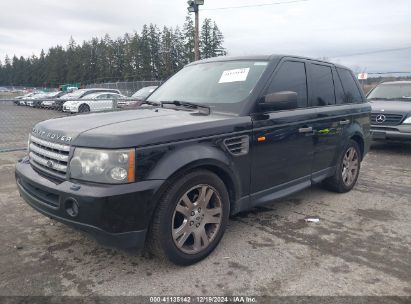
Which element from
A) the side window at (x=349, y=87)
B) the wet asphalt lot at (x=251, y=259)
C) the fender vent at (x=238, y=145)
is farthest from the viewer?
the side window at (x=349, y=87)

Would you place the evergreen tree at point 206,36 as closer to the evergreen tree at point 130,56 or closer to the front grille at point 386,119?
the evergreen tree at point 130,56

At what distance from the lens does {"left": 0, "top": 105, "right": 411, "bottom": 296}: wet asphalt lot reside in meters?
2.75

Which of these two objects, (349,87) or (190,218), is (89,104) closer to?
(349,87)

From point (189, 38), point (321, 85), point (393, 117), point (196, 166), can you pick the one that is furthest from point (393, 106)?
point (189, 38)

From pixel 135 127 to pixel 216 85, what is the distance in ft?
4.46

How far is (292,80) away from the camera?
4.04m

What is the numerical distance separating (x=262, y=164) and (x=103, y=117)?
161 cm

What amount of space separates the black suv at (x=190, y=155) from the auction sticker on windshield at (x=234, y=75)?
0.01 meters

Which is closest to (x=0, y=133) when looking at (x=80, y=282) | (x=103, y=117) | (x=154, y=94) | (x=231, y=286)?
(x=154, y=94)

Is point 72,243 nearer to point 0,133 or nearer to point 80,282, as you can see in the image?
point 80,282

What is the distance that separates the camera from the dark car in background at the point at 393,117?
25.9ft

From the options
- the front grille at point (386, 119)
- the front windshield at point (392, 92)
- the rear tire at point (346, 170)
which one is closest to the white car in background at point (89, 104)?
the rear tire at point (346, 170)

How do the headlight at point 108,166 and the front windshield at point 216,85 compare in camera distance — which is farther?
the front windshield at point 216,85

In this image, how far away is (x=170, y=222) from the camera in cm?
281
